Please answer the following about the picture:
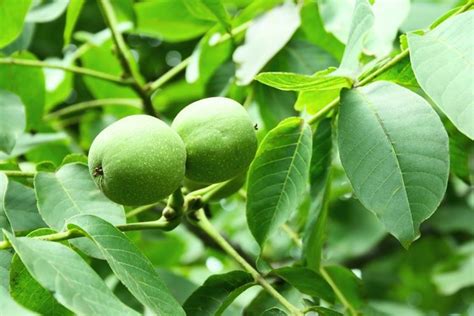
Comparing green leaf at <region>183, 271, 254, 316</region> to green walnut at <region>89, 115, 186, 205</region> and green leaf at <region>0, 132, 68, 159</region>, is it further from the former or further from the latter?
green leaf at <region>0, 132, 68, 159</region>

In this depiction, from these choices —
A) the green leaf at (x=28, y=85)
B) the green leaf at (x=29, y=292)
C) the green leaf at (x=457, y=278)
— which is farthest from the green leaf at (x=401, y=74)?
the green leaf at (x=457, y=278)

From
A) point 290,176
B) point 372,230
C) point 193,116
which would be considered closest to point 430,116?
point 290,176

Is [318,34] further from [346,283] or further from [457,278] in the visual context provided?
[457,278]

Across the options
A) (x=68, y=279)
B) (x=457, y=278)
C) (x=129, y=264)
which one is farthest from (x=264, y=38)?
(x=457, y=278)

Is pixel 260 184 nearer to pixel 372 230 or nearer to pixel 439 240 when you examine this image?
pixel 372 230

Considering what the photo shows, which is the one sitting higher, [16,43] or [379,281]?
[16,43]
